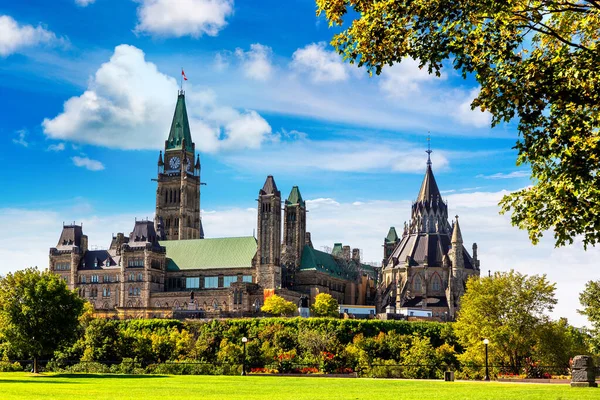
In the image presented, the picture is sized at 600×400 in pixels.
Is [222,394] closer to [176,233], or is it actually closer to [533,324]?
[533,324]

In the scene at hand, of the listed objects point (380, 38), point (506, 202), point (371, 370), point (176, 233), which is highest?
point (176, 233)

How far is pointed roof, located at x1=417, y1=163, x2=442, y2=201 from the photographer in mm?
148500

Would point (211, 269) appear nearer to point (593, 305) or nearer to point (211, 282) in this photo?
point (211, 282)

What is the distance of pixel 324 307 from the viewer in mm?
125250

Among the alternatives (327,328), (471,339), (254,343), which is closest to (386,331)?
(327,328)

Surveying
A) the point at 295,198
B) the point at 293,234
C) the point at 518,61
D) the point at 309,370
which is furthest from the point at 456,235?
the point at 518,61

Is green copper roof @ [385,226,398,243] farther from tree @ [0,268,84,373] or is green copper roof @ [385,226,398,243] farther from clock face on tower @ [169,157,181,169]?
tree @ [0,268,84,373]

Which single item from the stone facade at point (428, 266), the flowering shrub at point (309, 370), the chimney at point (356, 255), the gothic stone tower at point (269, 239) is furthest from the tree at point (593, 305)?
the chimney at point (356, 255)

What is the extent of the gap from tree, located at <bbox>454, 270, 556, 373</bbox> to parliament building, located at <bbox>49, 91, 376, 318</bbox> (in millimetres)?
65345

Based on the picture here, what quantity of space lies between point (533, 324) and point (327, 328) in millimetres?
33827

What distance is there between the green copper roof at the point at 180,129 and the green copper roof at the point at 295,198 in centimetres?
3752

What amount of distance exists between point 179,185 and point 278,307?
62071 millimetres

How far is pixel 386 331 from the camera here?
326 ft

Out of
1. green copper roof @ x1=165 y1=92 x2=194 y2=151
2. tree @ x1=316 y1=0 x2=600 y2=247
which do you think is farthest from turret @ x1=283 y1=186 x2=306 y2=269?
tree @ x1=316 y1=0 x2=600 y2=247
